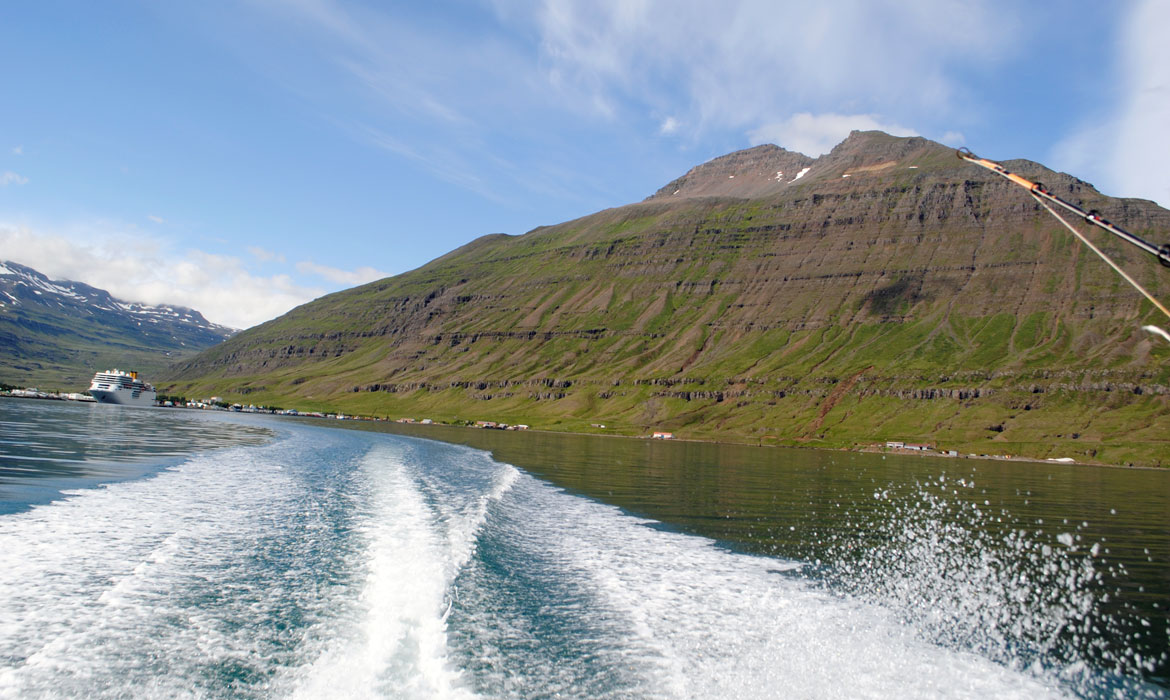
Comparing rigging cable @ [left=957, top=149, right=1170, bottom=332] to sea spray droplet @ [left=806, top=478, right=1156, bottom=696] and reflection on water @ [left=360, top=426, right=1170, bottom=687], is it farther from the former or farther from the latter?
reflection on water @ [left=360, top=426, right=1170, bottom=687]

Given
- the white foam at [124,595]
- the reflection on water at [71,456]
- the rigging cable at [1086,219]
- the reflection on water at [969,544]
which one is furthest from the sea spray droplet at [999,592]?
the reflection on water at [71,456]

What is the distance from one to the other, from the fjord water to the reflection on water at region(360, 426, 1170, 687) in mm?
193

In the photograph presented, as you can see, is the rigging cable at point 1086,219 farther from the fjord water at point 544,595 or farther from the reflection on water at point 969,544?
the fjord water at point 544,595

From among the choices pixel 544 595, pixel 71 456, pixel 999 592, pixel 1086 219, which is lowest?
pixel 544 595

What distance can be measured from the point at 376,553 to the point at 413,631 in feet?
32.4

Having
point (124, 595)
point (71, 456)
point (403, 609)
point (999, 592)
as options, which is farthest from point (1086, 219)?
point (71, 456)

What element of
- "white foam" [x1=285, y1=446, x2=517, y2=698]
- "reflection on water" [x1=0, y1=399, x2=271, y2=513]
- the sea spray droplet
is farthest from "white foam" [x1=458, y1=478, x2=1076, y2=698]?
"reflection on water" [x1=0, y1=399, x2=271, y2=513]

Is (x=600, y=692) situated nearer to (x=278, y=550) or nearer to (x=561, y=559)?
(x=561, y=559)

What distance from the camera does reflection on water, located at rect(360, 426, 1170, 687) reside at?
22.0 metres

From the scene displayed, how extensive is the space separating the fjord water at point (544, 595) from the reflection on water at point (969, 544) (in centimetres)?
19

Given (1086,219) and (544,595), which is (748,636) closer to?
(544,595)

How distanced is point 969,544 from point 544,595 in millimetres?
26441

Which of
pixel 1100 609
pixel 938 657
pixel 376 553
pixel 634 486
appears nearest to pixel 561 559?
pixel 376 553

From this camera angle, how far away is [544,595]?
24.4 m
